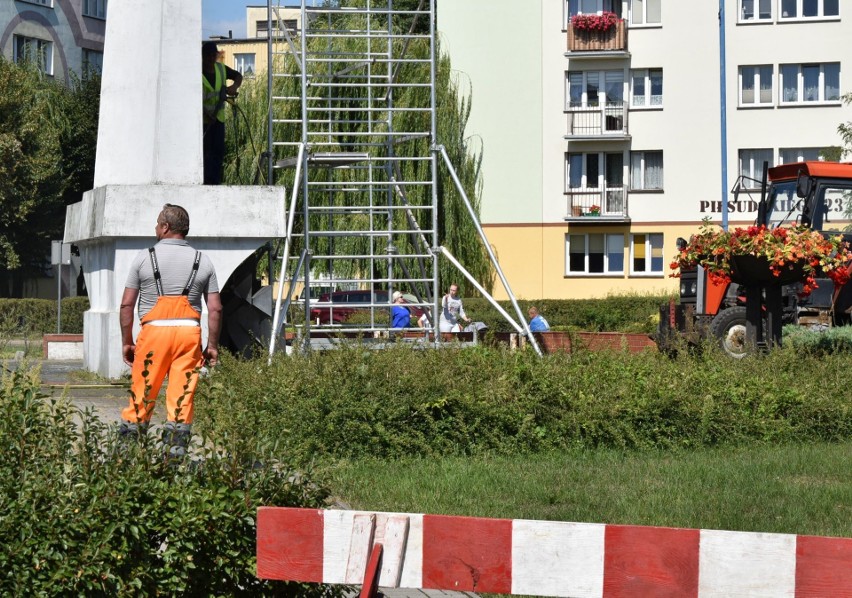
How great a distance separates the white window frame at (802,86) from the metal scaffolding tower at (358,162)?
536 inches

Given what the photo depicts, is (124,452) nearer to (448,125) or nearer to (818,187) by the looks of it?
(818,187)

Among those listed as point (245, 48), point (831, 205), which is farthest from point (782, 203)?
point (245, 48)

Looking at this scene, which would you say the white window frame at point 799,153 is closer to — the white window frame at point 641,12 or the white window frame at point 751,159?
the white window frame at point 751,159

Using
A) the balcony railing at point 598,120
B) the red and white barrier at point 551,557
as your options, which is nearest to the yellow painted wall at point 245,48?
the balcony railing at point 598,120

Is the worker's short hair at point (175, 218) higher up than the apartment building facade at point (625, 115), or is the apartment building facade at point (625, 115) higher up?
the apartment building facade at point (625, 115)

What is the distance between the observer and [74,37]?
6319cm

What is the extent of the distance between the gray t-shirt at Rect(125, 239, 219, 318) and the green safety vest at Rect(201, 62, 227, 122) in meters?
7.12

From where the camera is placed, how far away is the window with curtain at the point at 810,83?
1941 inches

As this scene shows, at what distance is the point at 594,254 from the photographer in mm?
50938

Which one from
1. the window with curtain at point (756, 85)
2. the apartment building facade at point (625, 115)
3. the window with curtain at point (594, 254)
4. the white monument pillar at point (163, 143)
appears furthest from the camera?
the window with curtain at point (594, 254)

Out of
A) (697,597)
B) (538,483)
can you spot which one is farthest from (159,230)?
(697,597)

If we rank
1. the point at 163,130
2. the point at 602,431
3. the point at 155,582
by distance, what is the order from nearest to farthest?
1. the point at 155,582
2. the point at 602,431
3. the point at 163,130

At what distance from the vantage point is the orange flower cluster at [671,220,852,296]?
42.3 feet

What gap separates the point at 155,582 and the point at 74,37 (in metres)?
62.1
